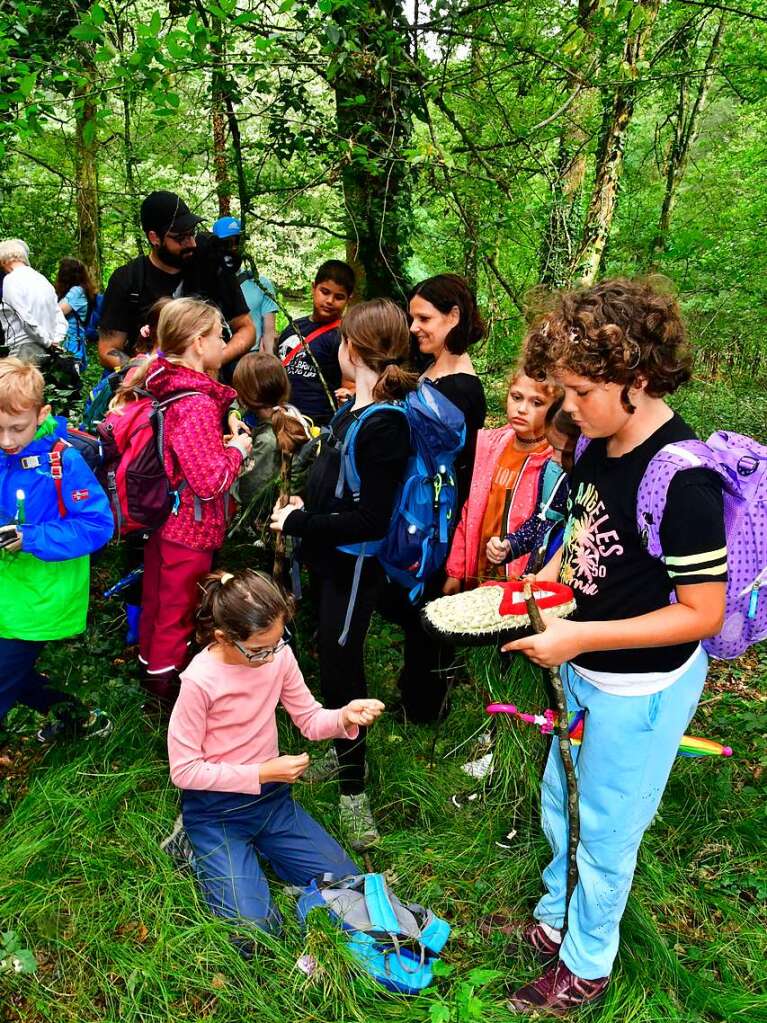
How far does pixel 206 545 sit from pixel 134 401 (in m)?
0.71

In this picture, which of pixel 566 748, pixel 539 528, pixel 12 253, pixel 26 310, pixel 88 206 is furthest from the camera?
pixel 88 206

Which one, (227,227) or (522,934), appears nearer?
(522,934)

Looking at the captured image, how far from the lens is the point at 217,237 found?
161 inches

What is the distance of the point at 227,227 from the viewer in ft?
13.1

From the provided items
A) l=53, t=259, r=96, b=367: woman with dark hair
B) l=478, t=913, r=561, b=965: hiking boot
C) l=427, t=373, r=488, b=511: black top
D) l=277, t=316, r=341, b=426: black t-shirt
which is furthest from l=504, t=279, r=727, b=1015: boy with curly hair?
l=53, t=259, r=96, b=367: woman with dark hair

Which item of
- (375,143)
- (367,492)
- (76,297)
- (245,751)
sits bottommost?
(245,751)

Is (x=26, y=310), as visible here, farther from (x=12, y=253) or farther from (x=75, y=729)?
(x=75, y=729)

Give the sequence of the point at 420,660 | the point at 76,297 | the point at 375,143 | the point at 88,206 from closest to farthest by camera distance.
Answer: the point at 420,660
the point at 375,143
the point at 76,297
the point at 88,206

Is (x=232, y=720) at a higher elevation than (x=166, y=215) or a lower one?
lower

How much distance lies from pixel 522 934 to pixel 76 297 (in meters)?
7.63

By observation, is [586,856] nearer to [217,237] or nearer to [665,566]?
[665,566]

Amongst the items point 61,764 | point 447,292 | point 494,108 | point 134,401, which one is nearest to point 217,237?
point 134,401

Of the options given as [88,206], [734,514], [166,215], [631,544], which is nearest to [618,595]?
[631,544]

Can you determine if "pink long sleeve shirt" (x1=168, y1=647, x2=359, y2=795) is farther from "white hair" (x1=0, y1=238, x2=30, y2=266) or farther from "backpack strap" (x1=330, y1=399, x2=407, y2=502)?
"white hair" (x1=0, y1=238, x2=30, y2=266)
